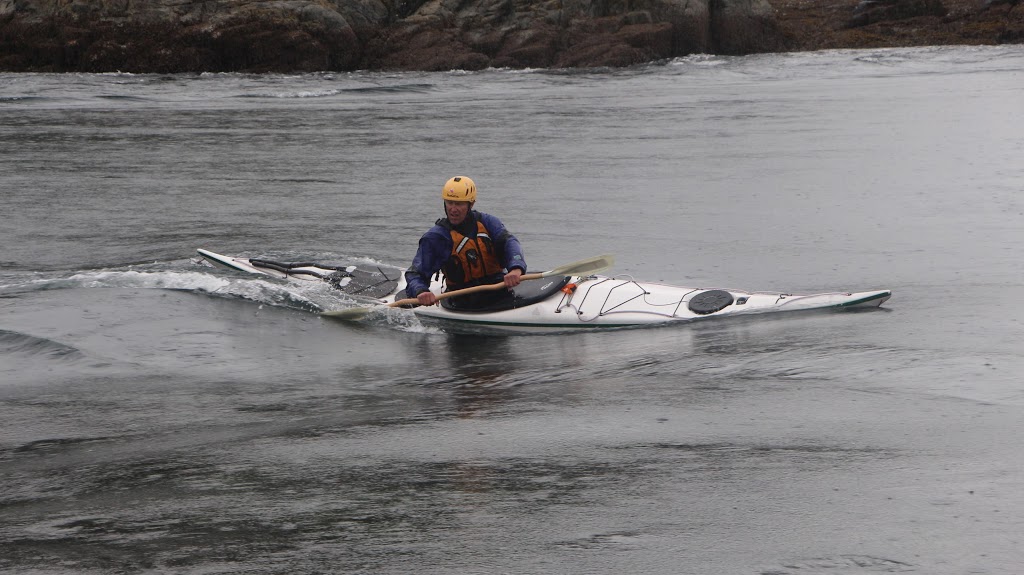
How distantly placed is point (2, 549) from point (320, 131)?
61.3 feet

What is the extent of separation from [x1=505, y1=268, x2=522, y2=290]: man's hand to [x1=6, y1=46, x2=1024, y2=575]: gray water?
0.52 metres

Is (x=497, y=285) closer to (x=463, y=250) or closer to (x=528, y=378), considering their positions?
(x=463, y=250)

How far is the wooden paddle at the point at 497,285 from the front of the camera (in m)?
8.74

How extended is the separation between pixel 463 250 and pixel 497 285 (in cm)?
40

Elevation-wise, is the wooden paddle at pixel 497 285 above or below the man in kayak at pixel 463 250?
below

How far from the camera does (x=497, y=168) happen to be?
17.4 meters

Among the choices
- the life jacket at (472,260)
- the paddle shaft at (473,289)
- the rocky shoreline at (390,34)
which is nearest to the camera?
the paddle shaft at (473,289)

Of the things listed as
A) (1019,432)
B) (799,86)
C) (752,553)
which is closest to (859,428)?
(1019,432)

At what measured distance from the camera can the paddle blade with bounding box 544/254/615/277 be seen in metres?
9.02

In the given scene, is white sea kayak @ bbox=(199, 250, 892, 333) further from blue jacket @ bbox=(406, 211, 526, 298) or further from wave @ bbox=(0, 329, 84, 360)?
wave @ bbox=(0, 329, 84, 360)

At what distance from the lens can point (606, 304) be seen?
8.84 metres

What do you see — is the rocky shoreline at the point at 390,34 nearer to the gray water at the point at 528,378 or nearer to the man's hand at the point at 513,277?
the gray water at the point at 528,378

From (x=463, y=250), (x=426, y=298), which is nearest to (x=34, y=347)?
(x=426, y=298)

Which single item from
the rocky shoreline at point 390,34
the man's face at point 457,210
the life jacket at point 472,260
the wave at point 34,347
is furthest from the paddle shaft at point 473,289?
the rocky shoreline at point 390,34
